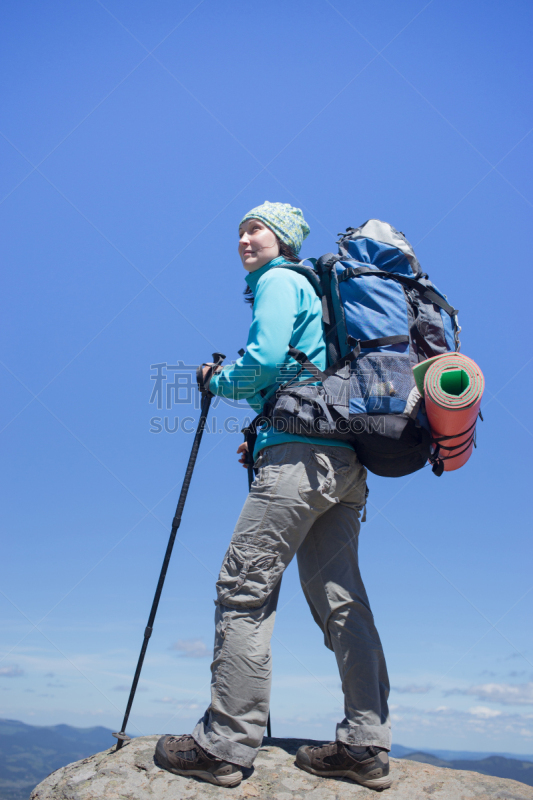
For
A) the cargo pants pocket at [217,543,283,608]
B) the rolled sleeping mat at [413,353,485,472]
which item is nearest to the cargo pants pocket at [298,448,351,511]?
the cargo pants pocket at [217,543,283,608]

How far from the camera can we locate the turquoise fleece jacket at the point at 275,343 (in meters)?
3.50

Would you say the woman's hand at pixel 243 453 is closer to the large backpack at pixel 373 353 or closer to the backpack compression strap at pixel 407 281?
the large backpack at pixel 373 353

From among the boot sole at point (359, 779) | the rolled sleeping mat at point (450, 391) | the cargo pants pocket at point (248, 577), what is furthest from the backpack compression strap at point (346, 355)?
the boot sole at point (359, 779)

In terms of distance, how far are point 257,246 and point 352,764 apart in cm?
367

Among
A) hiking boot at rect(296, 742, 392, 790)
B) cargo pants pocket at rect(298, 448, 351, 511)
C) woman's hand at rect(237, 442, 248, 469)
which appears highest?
woman's hand at rect(237, 442, 248, 469)

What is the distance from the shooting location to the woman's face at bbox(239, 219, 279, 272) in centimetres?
409

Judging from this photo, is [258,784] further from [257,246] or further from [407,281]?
[257,246]

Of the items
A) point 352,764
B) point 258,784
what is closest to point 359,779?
point 352,764

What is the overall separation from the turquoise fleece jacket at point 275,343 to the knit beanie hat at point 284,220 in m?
0.46

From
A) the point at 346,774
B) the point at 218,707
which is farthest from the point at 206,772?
the point at 346,774

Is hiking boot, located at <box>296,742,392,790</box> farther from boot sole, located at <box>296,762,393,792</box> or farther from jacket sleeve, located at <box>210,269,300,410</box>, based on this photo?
jacket sleeve, located at <box>210,269,300,410</box>

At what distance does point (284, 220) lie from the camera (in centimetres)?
418

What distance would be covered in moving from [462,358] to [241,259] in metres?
1.85

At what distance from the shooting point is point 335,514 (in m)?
3.90
